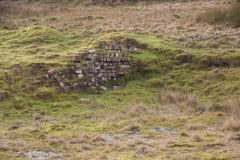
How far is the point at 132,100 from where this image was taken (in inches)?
440

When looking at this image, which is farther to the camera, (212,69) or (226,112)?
(212,69)

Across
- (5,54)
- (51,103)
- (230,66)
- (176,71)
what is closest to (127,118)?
(51,103)

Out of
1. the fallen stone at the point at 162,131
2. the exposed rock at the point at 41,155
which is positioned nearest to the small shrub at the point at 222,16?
the fallen stone at the point at 162,131

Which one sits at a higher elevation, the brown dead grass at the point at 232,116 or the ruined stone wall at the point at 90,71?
the ruined stone wall at the point at 90,71

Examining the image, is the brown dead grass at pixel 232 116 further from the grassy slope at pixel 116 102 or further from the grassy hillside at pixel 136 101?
the grassy slope at pixel 116 102

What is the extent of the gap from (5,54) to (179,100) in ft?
26.8

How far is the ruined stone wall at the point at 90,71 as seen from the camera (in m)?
11.4

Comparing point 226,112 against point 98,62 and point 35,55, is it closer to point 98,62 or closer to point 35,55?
point 98,62

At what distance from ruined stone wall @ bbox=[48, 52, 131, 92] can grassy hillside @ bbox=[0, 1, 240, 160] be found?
0.38 m

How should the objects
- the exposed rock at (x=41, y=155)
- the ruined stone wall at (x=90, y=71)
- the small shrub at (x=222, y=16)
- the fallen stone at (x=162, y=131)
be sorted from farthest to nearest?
the small shrub at (x=222, y=16), the ruined stone wall at (x=90, y=71), the fallen stone at (x=162, y=131), the exposed rock at (x=41, y=155)

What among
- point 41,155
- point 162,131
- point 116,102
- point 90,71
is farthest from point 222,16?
point 41,155

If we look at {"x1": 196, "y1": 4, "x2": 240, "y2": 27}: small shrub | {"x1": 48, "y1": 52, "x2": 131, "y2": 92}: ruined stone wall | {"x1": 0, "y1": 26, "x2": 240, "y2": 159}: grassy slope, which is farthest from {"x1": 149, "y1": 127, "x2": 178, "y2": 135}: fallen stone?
{"x1": 196, "y1": 4, "x2": 240, "y2": 27}: small shrub

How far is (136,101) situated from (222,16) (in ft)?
33.5

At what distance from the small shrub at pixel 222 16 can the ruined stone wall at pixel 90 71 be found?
297 inches
